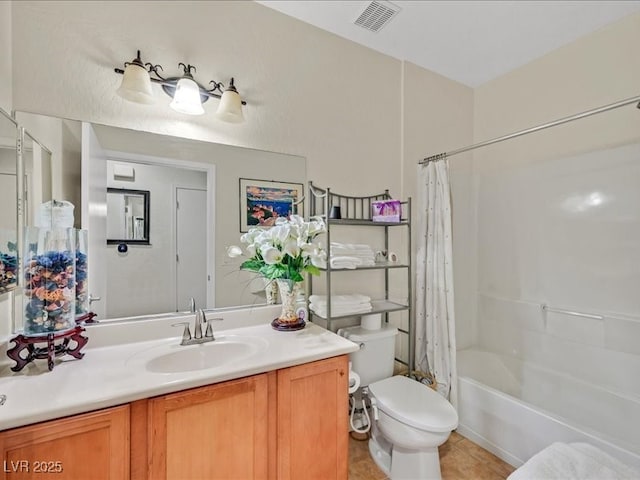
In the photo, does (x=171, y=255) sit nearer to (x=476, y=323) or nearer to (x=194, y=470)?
(x=194, y=470)

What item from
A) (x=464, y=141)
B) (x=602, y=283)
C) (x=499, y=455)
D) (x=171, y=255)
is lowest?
(x=499, y=455)

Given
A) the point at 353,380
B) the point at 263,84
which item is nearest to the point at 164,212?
the point at 263,84

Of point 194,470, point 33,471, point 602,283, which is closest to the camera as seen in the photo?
point 33,471

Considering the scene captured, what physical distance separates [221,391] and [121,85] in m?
1.39

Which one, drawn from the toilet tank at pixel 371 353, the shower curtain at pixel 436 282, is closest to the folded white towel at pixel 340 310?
the toilet tank at pixel 371 353

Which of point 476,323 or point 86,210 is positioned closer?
point 86,210

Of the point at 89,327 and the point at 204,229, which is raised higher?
the point at 204,229

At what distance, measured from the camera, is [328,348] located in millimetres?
1298

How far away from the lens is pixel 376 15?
1801 mm

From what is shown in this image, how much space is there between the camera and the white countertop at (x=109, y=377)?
829 millimetres

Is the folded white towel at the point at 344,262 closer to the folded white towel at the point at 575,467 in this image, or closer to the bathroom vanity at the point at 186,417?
the bathroom vanity at the point at 186,417

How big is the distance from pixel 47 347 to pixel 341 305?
129 cm

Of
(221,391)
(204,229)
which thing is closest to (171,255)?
(204,229)

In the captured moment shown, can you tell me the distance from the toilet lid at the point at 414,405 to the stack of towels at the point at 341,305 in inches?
17.1
